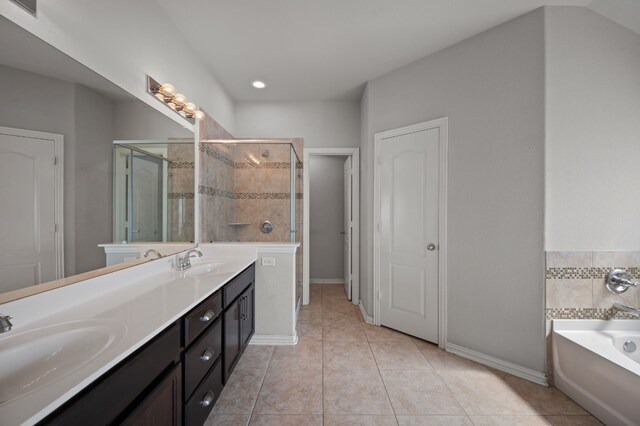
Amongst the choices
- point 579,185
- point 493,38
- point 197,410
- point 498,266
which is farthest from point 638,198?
point 197,410

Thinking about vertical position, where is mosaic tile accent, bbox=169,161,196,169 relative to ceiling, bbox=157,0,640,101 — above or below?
below

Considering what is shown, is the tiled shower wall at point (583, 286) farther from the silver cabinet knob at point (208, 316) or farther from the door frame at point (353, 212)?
the silver cabinet knob at point (208, 316)

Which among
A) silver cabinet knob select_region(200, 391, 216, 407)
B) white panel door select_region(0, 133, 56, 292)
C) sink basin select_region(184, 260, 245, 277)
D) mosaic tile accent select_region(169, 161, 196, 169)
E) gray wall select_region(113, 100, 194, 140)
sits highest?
gray wall select_region(113, 100, 194, 140)

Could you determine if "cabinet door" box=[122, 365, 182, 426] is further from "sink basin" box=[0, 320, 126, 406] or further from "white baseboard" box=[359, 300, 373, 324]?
"white baseboard" box=[359, 300, 373, 324]

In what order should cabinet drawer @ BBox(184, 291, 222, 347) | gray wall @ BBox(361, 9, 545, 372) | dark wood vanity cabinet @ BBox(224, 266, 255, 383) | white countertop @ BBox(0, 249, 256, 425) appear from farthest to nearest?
gray wall @ BBox(361, 9, 545, 372) < dark wood vanity cabinet @ BBox(224, 266, 255, 383) < cabinet drawer @ BBox(184, 291, 222, 347) < white countertop @ BBox(0, 249, 256, 425)

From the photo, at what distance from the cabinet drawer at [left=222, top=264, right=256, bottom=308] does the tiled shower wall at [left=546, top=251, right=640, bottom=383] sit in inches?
85.6

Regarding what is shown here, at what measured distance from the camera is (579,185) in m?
1.82

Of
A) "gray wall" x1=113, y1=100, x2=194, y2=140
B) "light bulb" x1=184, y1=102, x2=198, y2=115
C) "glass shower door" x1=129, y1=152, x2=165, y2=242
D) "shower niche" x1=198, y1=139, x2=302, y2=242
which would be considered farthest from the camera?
"shower niche" x1=198, y1=139, x2=302, y2=242

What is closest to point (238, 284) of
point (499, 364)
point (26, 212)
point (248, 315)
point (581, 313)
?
point (248, 315)

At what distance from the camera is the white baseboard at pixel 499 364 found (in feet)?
6.07

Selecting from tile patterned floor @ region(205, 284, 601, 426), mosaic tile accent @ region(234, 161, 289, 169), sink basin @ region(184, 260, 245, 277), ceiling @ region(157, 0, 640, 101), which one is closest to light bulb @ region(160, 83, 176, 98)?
ceiling @ region(157, 0, 640, 101)

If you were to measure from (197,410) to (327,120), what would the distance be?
10.2ft

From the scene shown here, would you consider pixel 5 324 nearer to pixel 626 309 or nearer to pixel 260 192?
pixel 260 192

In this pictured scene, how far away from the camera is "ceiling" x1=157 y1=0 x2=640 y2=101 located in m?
1.81
